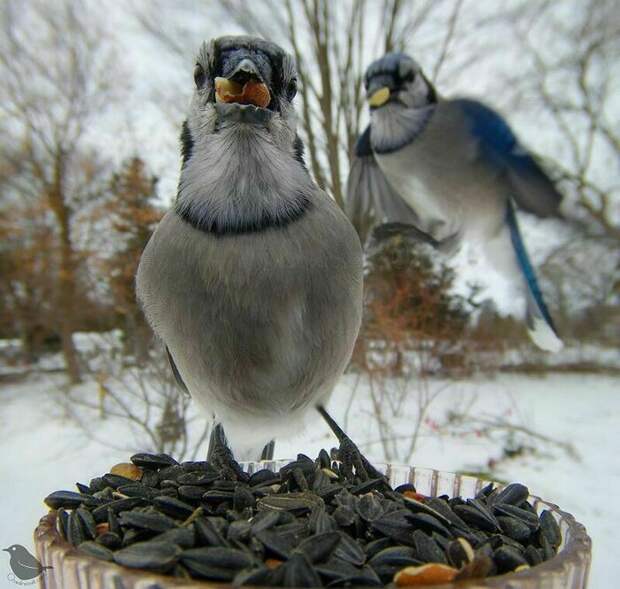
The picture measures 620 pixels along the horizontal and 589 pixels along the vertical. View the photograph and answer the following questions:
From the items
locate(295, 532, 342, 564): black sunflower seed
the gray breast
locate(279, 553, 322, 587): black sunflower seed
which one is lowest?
locate(295, 532, 342, 564): black sunflower seed

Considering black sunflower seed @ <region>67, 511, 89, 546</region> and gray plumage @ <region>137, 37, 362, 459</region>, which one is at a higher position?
gray plumage @ <region>137, 37, 362, 459</region>

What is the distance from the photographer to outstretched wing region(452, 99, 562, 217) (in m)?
1.44

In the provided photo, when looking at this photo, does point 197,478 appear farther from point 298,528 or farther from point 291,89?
point 291,89

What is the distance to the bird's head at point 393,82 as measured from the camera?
5.51 feet

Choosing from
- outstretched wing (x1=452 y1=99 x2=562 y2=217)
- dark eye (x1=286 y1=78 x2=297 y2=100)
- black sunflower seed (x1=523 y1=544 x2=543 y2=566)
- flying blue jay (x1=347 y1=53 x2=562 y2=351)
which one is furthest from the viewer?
flying blue jay (x1=347 y1=53 x2=562 y2=351)

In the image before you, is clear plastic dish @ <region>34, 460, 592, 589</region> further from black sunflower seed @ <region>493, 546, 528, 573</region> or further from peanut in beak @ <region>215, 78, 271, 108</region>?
peanut in beak @ <region>215, 78, 271, 108</region>

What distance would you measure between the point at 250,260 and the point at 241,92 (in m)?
0.23

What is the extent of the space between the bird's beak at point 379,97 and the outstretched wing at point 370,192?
4.7 inches

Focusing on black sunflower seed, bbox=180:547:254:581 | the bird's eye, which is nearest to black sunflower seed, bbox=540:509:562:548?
black sunflower seed, bbox=180:547:254:581

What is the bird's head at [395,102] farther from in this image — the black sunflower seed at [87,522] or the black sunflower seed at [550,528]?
the black sunflower seed at [87,522]

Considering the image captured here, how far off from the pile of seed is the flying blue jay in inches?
38.4

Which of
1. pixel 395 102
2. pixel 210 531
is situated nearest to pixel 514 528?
pixel 210 531

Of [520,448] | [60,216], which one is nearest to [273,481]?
[520,448]

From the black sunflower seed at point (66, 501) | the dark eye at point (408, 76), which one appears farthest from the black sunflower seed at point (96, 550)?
the dark eye at point (408, 76)
